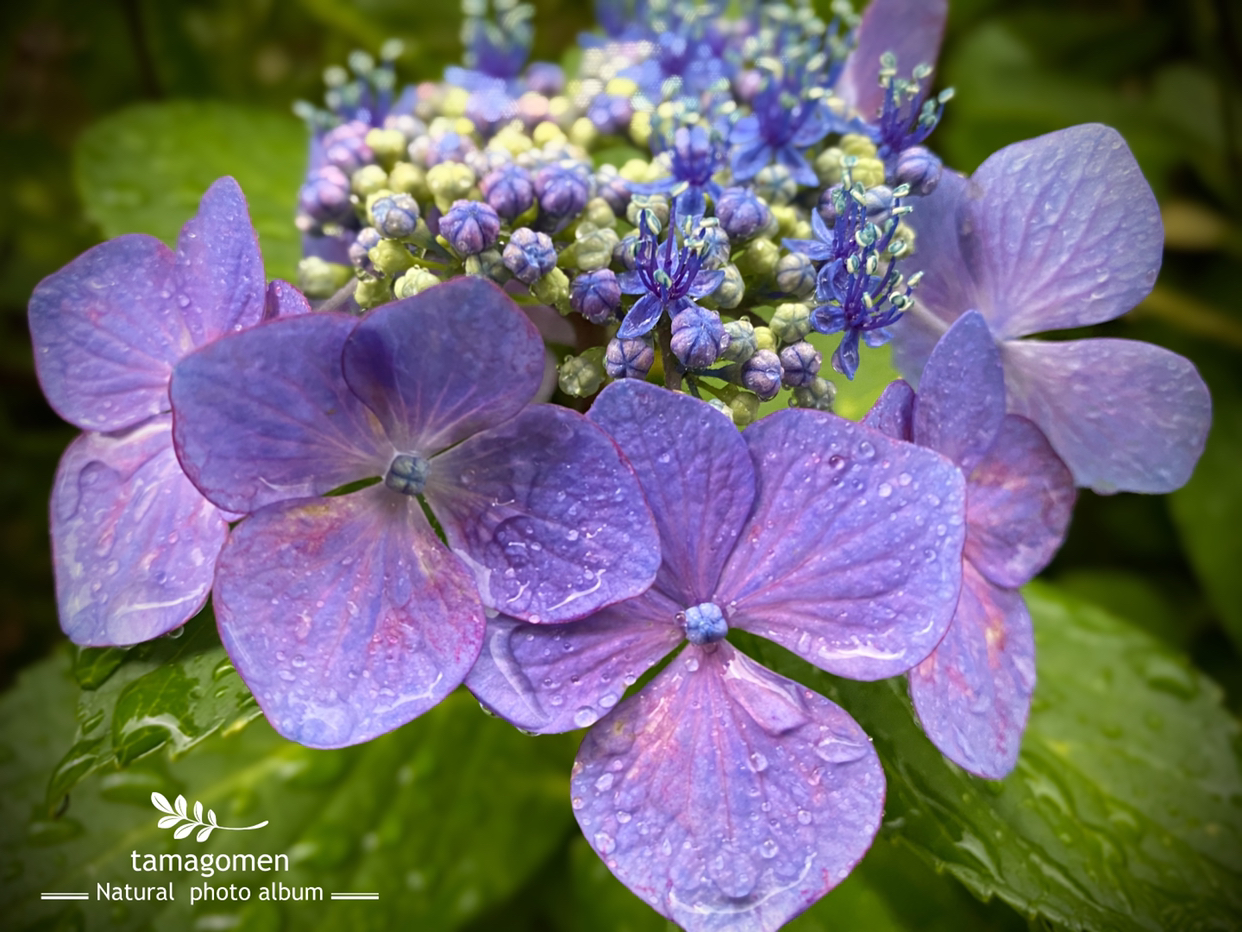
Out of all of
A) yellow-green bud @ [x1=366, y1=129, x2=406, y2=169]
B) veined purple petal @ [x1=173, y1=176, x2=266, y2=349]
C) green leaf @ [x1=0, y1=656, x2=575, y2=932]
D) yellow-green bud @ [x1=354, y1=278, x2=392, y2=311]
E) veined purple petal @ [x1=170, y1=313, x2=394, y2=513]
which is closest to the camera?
veined purple petal @ [x1=170, y1=313, x2=394, y2=513]

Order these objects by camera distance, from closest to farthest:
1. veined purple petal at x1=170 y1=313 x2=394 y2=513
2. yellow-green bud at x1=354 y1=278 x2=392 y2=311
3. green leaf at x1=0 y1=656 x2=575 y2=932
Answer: veined purple petal at x1=170 y1=313 x2=394 y2=513 → yellow-green bud at x1=354 y1=278 x2=392 y2=311 → green leaf at x1=0 y1=656 x2=575 y2=932

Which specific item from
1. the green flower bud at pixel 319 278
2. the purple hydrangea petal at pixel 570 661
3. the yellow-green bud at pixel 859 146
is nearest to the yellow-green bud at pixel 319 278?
the green flower bud at pixel 319 278

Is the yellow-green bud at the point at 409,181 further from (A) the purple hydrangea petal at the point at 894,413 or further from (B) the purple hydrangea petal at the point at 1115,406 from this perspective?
(B) the purple hydrangea petal at the point at 1115,406

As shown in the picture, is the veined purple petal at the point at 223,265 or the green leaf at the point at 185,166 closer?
the veined purple petal at the point at 223,265

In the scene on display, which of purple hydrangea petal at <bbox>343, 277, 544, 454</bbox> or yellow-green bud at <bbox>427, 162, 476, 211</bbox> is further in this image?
yellow-green bud at <bbox>427, 162, 476, 211</bbox>

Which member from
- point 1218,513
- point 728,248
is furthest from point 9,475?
point 1218,513

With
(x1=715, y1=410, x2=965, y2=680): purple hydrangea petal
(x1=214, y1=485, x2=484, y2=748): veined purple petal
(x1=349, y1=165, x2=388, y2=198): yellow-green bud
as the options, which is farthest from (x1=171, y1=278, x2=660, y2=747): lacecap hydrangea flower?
(x1=349, y1=165, x2=388, y2=198): yellow-green bud

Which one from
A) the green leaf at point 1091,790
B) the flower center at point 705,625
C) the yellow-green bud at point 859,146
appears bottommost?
the green leaf at point 1091,790

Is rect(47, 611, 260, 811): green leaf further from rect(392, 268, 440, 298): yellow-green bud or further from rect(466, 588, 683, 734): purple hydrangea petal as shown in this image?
rect(392, 268, 440, 298): yellow-green bud
